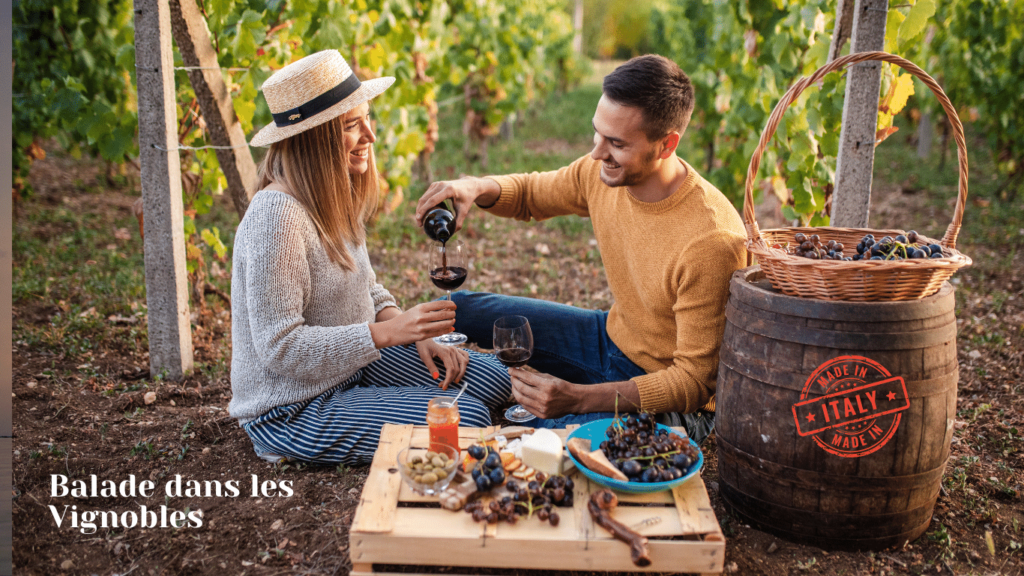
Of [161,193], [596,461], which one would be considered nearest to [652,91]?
[596,461]

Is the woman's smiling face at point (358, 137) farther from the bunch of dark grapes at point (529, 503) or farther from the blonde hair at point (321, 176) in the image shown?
the bunch of dark grapes at point (529, 503)

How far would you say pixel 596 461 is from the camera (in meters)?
2.06

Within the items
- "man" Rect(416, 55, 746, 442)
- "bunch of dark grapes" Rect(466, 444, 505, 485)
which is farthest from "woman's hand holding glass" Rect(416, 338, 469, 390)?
"bunch of dark grapes" Rect(466, 444, 505, 485)

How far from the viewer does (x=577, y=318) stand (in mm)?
3213

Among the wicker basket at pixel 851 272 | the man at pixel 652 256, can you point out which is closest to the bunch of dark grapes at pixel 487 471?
the man at pixel 652 256

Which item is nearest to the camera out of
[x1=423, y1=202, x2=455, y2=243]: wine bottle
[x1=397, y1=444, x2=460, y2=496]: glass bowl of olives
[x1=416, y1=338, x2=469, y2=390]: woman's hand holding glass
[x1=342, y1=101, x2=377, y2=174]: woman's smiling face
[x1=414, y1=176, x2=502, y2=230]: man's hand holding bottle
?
[x1=397, y1=444, x2=460, y2=496]: glass bowl of olives

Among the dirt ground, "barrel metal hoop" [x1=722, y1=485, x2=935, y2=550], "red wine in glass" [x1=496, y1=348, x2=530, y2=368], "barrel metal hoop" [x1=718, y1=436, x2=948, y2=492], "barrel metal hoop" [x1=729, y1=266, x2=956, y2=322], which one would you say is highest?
"barrel metal hoop" [x1=729, y1=266, x2=956, y2=322]

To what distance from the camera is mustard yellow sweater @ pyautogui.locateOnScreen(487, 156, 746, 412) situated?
8.26ft

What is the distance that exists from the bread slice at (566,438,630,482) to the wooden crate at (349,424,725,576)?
107 mm

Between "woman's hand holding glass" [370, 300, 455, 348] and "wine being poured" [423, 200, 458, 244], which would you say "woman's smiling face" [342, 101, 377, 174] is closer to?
"wine being poured" [423, 200, 458, 244]

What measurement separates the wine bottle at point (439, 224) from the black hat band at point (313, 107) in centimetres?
57

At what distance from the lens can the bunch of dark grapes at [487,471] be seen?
6.59 ft

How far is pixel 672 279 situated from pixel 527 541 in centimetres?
115

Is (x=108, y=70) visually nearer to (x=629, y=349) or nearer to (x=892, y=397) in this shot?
(x=629, y=349)
